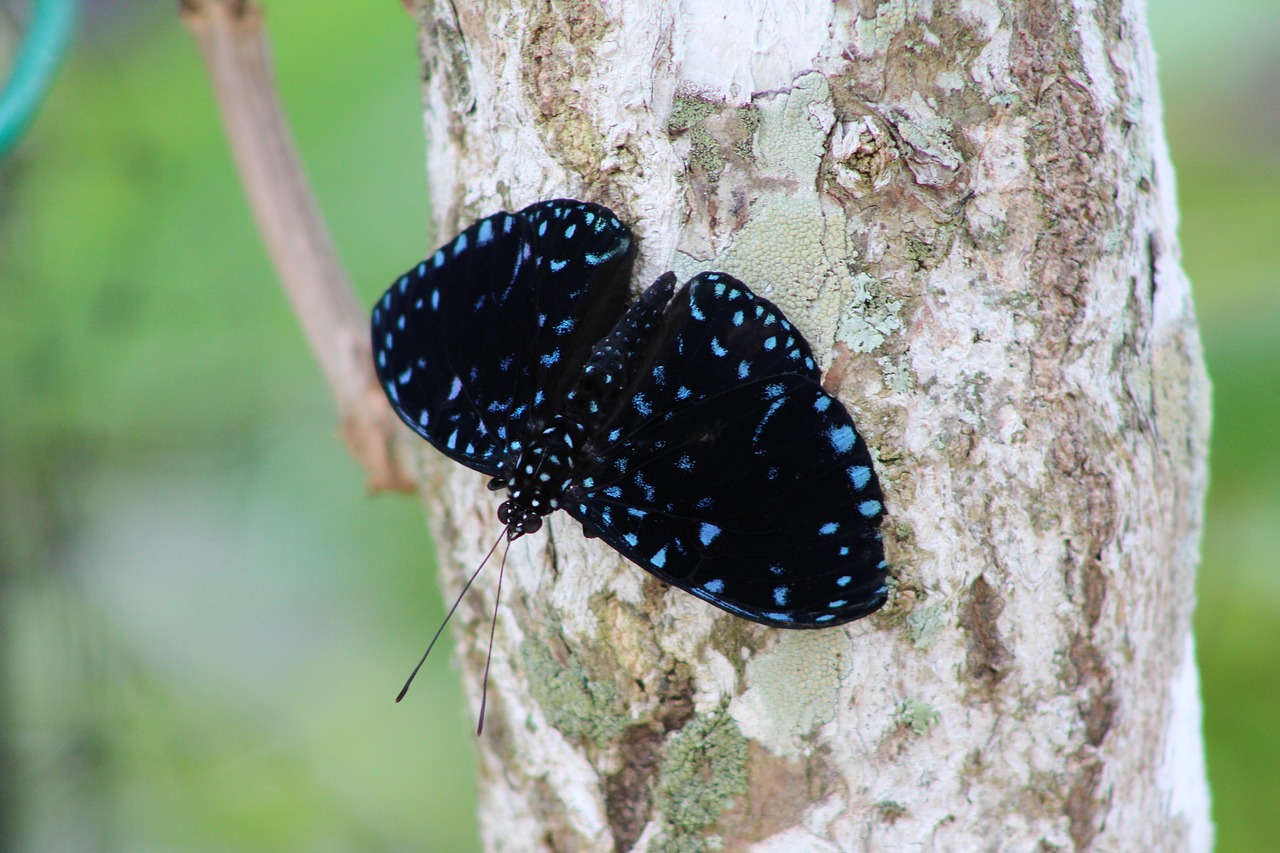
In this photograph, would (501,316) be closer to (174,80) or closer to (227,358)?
(227,358)

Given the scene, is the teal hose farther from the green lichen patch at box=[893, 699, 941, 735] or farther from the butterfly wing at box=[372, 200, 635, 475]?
the green lichen patch at box=[893, 699, 941, 735]

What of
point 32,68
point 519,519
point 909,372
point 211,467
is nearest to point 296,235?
point 32,68

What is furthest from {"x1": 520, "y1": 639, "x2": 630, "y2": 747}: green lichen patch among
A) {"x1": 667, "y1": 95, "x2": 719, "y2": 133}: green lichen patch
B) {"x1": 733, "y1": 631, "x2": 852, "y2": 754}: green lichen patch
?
{"x1": 667, "y1": 95, "x2": 719, "y2": 133}: green lichen patch

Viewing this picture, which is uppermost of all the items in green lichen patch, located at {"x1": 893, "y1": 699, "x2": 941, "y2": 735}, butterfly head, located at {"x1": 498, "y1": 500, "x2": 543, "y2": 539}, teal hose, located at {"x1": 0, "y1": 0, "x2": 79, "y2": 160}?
teal hose, located at {"x1": 0, "y1": 0, "x2": 79, "y2": 160}

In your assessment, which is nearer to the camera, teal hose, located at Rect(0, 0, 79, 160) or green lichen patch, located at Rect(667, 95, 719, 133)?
green lichen patch, located at Rect(667, 95, 719, 133)

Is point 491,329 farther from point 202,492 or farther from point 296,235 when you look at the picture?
point 202,492

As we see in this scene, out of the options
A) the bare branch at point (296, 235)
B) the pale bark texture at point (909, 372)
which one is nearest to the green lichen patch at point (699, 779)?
the pale bark texture at point (909, 372)

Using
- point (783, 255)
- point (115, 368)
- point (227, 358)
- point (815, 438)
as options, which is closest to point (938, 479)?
point (815, 438)

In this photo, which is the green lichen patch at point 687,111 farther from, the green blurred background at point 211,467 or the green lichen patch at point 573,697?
the green blurred background at point 211,467
